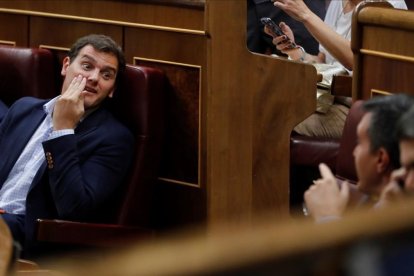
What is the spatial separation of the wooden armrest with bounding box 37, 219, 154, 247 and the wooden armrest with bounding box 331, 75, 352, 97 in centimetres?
72

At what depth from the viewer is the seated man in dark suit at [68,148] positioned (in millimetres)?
2027

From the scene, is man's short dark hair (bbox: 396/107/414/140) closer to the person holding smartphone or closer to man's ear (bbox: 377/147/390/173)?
man's ear (bbox: 377/147/390/173)

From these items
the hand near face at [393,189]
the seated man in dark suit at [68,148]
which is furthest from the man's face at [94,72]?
the hand near face at [393,189]

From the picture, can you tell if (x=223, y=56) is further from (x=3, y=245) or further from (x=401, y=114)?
(x=3, y=245)

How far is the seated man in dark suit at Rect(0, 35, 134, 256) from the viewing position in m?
2.03

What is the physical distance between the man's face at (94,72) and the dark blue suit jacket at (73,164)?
1.5 inches

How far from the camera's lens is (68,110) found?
2098 millimetres

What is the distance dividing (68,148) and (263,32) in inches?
43.0

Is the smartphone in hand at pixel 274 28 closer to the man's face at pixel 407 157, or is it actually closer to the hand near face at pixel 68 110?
the hand near face at pixel 68 110

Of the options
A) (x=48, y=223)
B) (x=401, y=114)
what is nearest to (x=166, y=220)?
(x=48, y=223)

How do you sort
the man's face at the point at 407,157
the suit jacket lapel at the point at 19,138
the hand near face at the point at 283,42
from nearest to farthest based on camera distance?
the man's face at the point at 407,157
the suit jacket lapel at the point at 19,138
the hand near face at the point at 283,42

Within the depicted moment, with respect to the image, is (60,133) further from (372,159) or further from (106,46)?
(372,159)

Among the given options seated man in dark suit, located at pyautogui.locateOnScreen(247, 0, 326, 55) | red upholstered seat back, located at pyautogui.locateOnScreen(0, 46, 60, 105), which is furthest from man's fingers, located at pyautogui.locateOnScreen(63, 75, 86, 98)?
seated man in dark suit, located at pyautogui.locateOnScreen(247, 0, 326, 55)

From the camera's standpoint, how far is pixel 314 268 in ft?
1.18
